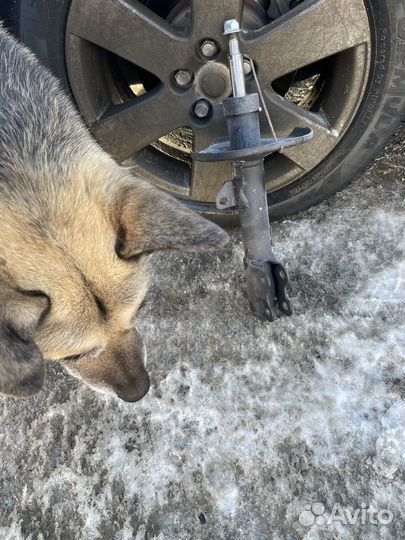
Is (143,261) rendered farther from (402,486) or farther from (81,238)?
(402,486)

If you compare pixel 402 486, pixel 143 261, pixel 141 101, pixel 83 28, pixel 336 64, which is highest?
pixel 83 28

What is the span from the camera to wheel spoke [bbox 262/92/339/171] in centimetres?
260

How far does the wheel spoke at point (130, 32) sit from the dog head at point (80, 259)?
658 mm

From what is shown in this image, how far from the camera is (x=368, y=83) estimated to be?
2.52 metres

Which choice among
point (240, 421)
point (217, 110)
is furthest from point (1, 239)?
point (240, 421)

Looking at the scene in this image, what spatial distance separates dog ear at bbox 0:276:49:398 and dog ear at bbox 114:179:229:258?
0.45 meters

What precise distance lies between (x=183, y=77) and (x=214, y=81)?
0.17 m

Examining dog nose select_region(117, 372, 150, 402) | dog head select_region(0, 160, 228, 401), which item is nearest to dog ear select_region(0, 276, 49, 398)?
dog head select_region(0, 160, 228, 401)

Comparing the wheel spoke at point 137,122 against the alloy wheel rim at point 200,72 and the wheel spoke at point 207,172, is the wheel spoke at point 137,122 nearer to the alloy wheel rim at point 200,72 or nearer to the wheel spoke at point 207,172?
the alloy wheel rim at point 200,72

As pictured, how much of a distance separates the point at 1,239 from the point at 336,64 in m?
1.94

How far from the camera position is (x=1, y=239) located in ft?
6.31

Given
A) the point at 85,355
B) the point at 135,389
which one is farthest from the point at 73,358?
the point at 135,389

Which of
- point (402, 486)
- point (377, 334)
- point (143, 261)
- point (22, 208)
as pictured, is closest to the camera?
point (22, 208)

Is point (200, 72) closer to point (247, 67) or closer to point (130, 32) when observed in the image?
point (247, 67)
